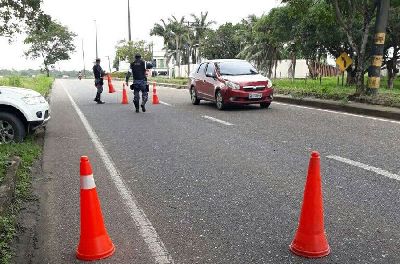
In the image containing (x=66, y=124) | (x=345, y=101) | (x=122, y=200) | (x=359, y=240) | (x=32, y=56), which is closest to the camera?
(x=359, y=240)

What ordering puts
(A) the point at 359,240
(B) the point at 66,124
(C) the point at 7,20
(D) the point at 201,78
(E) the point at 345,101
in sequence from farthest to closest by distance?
1. (C) the point at 7,20
2. (D) the point at 201,78
3. (E) the point at 345,101
4. (B) the point at 66,124
5. (A) the point at 359,240

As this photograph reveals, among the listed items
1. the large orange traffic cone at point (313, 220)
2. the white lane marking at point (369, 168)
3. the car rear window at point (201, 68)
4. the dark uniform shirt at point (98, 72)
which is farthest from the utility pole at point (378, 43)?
the large orange traffic cone at point (313, 220)

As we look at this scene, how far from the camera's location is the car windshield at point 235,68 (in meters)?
14.6

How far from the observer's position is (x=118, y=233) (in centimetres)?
403

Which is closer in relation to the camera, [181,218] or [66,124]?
[181,218]

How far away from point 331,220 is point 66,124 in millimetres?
8766

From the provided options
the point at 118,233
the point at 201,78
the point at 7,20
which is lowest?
the point at 118,233

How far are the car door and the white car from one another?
24.2ft

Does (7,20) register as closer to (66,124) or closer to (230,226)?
(66,124)

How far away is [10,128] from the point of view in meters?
8.05

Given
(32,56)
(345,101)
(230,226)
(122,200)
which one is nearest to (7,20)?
(345,101)

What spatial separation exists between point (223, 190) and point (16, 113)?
4818 mm

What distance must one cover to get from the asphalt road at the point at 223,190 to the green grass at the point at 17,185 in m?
0.24


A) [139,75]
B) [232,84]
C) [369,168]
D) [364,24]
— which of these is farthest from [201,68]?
[369,168]
